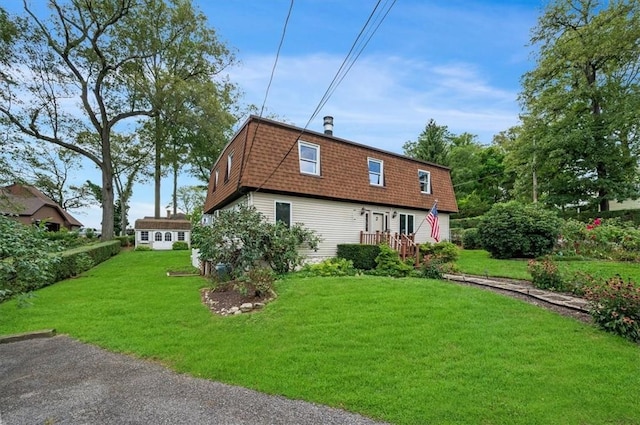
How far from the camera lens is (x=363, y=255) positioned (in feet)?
39.8

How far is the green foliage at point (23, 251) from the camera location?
4031 millimetres

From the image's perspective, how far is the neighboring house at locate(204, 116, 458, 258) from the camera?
37.9ft

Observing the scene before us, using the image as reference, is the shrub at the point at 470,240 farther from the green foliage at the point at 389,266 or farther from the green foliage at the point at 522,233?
the green foliage at the point at 389,266

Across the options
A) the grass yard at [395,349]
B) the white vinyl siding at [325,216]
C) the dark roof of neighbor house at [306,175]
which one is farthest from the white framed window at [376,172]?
the grass yard at [395,349]

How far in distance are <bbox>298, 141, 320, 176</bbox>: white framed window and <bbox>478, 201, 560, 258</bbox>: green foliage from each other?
25.9 feet

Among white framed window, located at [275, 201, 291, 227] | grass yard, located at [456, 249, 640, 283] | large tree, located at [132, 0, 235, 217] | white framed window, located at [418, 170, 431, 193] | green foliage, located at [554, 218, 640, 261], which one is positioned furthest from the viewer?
large tree, located at [132, 0, 235, 217]

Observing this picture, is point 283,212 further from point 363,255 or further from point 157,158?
point 157,158

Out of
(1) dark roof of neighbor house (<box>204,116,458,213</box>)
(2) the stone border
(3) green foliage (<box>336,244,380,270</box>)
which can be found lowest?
(2) the stone border

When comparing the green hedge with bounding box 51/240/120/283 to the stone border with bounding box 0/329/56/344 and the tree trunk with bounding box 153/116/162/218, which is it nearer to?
the stone border with bounding box 0/329/56/344

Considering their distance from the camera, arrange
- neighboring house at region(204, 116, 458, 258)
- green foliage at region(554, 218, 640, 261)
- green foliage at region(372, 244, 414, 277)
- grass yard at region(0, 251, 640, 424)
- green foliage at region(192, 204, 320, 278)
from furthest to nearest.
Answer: green foliage at region(554, 218, 640, 261)
neighboring house at region(204, 116, 458, 258)
green foliage at region(372, 244, 414, 277)
green foliage at region(192, 204, 320, 278)
grass yard at region(0, 251, 640, 424)

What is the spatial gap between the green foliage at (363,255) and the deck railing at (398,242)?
1.36m

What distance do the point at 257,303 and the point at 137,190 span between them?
47894mm

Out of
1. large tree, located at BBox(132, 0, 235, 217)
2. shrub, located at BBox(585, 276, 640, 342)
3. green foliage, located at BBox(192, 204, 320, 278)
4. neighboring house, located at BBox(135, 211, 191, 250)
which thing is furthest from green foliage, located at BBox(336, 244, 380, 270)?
neighboring house, located at BBox(135, 211, 191, 250)

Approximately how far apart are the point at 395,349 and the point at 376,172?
1111 centimetres
